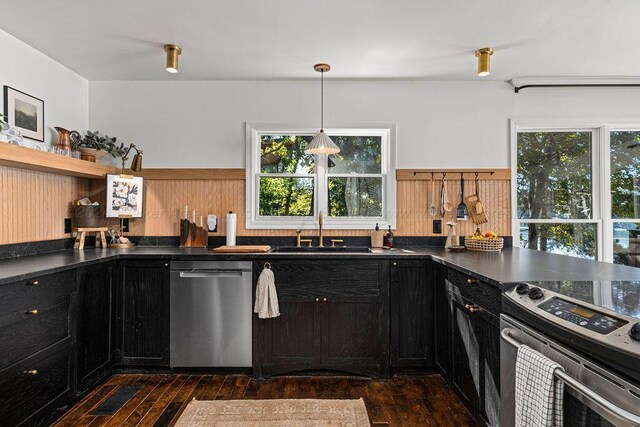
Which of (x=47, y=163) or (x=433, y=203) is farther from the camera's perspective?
(x=433, y=203)

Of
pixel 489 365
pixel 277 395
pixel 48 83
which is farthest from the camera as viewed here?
pixel 48 83

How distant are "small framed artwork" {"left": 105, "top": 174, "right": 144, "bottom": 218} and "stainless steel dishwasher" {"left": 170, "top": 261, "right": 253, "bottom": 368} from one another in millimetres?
828

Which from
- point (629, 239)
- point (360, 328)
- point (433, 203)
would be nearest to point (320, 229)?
point (360, 328)

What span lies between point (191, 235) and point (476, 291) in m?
2.30

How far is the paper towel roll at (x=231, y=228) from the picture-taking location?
318 cm

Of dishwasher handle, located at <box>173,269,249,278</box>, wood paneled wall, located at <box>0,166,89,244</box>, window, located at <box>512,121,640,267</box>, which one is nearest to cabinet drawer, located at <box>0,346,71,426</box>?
dishwasher handle, located at <box>173,269,249,278</box>

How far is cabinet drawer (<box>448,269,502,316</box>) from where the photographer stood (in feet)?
5.73

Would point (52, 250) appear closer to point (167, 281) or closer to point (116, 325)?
point (116, 325)

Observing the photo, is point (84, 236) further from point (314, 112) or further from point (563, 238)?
point (563, 238)

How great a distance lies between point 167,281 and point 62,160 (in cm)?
111

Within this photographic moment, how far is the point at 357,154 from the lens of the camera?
3.38 metres

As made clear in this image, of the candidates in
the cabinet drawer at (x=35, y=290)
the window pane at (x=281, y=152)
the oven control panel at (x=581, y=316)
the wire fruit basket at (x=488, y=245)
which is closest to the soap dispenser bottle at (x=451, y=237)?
the wire fruit basket at (x=488, y=245)

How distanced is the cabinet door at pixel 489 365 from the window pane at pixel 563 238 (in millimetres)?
1802

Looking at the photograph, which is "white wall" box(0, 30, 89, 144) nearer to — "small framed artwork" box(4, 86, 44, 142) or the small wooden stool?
"small framed artwork" box(4, 86, 44, 142)
